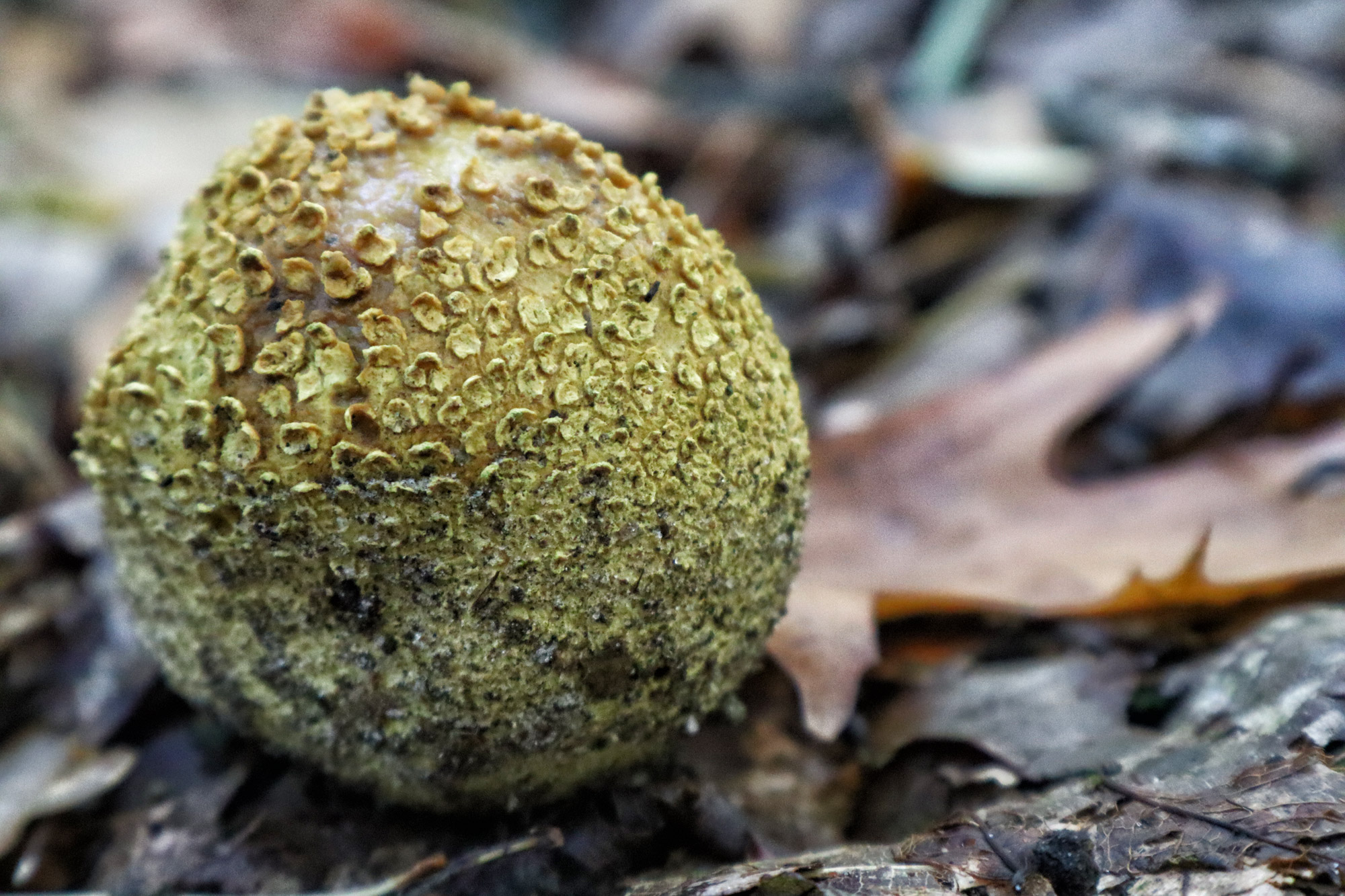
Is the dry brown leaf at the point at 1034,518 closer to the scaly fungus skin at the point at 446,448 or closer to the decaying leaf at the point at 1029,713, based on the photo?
the decaying leaf at the point at 1029,713

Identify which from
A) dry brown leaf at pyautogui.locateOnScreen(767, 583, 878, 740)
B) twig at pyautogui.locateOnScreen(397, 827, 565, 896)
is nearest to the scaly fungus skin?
twig at pyautogui.locateOnScreen(397, 827, 565, 896)

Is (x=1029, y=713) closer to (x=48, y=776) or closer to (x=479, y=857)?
(x=479, y=857)

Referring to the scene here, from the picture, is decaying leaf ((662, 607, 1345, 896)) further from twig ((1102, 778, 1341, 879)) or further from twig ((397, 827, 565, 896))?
twig ((397, 827, 565, 896))

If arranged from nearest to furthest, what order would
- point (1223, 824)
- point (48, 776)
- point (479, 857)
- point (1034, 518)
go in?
point (1223, 824), point (479, 857), point (48, 776), point (1034, 518)

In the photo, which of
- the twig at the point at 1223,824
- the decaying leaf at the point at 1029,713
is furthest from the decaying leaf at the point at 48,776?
the twig at the point at 1223,824

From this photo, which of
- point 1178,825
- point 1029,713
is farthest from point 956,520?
point 1178,825

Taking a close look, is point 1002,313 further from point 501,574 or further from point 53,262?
point 53,262
